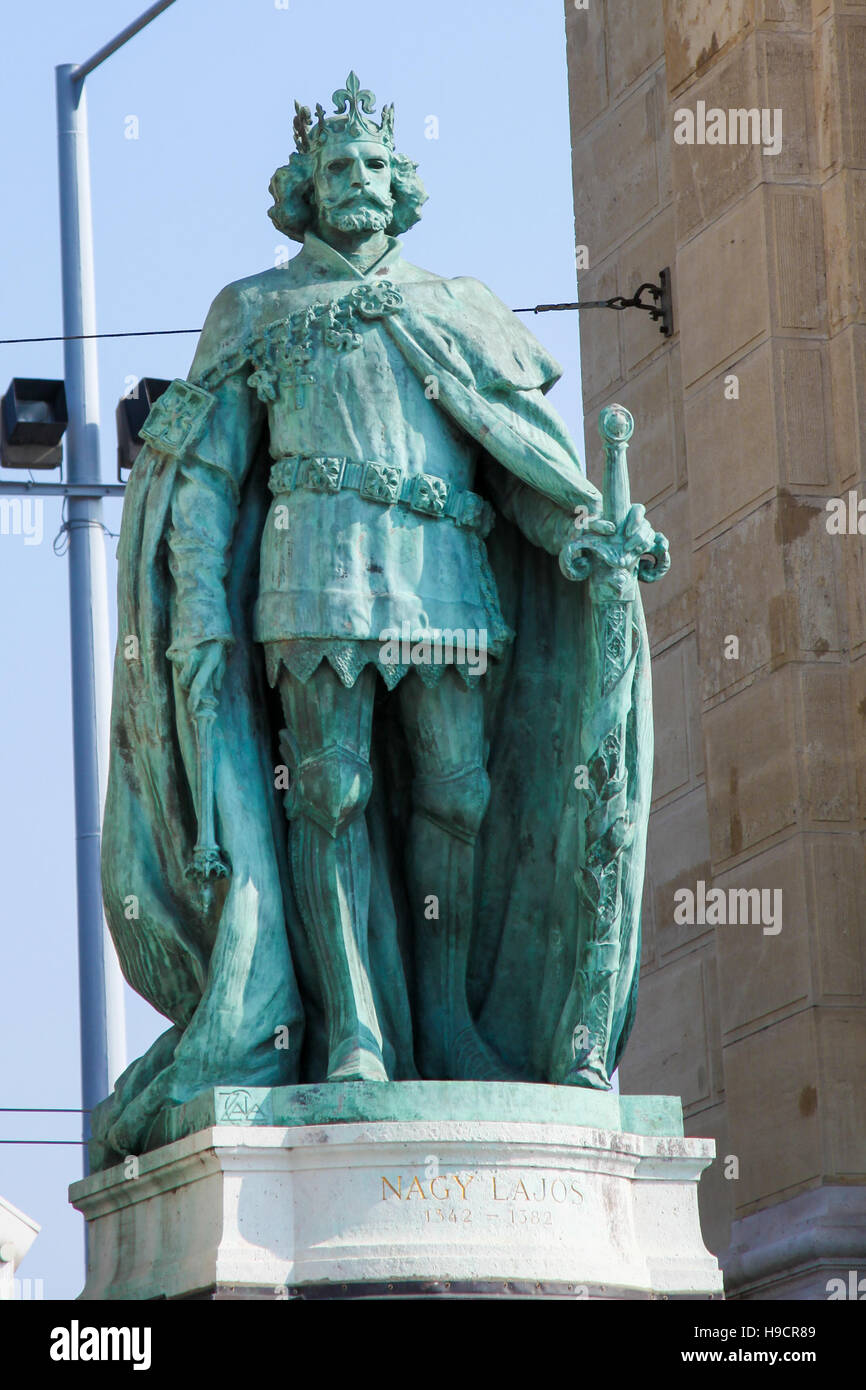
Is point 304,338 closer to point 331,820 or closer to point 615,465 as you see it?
point 615,465

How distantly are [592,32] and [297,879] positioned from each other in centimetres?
761

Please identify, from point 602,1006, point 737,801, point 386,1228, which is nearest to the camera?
point 386,1228

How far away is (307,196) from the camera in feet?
39.9

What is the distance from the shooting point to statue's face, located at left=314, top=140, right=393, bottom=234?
39.1 ft

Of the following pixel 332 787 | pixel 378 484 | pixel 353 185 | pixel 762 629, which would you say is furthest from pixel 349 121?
pixel 762 629

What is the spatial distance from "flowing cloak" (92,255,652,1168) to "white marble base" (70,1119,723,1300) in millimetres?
519

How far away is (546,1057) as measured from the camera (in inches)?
455

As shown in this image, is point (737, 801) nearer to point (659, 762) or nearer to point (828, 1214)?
point (659, 762)

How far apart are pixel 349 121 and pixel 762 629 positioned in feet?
13.4

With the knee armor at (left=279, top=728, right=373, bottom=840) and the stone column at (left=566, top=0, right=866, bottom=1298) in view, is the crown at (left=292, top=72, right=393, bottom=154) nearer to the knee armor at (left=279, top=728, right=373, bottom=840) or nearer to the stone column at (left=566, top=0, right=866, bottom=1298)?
the knee armor at (left=279, top=728, right=373, bottom=840)

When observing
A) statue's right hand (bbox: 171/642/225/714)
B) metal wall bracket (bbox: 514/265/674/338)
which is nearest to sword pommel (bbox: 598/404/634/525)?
statue's right hand (bbox: 171/642/225/714)

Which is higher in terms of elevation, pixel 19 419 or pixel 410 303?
pixel 19 419

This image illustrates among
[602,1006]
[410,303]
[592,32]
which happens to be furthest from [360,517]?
[592,32]
